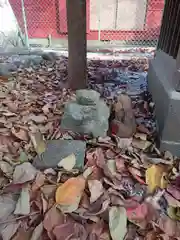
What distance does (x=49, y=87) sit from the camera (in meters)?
4.12

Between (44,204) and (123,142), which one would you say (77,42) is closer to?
(123,142)

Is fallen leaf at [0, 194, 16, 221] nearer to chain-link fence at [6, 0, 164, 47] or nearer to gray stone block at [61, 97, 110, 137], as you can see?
gray stone block at [61, 97, 110, 137]

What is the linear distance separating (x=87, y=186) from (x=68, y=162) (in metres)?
0.31

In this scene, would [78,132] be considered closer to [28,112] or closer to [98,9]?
[28,112]

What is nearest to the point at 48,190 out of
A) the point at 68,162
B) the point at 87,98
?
the point at 68,162

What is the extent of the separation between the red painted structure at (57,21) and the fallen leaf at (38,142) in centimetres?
515

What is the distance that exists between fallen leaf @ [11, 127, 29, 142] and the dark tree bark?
147cm

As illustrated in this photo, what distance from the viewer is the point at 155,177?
2248 mm

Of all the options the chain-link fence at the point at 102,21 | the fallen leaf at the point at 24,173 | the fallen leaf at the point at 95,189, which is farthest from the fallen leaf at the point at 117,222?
the chain-link fence at the point at 102,21

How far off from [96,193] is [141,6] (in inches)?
242

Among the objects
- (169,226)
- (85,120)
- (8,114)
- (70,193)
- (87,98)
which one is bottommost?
(169,226)

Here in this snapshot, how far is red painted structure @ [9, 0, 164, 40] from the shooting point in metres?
6.82

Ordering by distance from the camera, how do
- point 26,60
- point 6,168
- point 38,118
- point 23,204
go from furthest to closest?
point 26,60 < point 38,118 < point 6,168 < point 23,204

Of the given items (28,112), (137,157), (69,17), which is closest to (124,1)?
(69,17)
